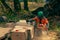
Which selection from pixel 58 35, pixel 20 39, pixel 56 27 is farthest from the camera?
pixel 56 27

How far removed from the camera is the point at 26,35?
24.1ft

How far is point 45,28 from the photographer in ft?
33.4

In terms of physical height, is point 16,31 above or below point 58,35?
above

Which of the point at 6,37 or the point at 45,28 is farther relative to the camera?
the point at 45,28

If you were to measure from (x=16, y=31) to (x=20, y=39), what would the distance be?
289 mm

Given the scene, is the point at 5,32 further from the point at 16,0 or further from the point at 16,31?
the point at 16,0

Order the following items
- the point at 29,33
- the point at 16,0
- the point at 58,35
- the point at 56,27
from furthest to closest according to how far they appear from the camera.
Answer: the point at 16,0
the point at 56,27
the point at 58,35
the point at 29,33

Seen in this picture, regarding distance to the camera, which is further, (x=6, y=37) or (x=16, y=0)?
(x=16, y=0)

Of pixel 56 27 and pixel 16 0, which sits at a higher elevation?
pixel 16 0

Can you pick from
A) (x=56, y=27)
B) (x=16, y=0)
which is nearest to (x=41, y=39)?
(x=56, y=27)

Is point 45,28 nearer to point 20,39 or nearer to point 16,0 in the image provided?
point 20,39

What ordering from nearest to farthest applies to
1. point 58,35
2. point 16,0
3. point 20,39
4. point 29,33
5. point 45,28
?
point 20,39, point 29,33, point 45,28, point 58,35, point 16,0

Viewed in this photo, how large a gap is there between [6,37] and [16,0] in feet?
37.3

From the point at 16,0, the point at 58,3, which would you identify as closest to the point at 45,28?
the point at 58,3
